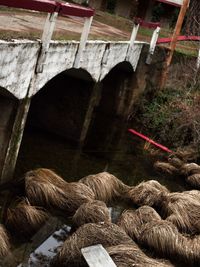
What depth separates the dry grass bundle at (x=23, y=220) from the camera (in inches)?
436

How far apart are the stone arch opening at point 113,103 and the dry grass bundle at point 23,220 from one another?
370 inches

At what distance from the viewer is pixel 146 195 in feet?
46.4

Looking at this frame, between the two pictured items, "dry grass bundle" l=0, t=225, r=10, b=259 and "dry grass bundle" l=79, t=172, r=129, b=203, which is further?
"dry grass bundle" l=79, t=172, r=129, b=203

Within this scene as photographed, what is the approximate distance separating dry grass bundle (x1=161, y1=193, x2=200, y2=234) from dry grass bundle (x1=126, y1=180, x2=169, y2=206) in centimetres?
25

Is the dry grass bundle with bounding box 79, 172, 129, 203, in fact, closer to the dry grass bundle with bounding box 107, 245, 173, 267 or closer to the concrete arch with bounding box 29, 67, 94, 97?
the concrete arch with bounding box 29, 67, 94, 97

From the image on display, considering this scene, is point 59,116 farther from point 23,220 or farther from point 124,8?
point 124,8

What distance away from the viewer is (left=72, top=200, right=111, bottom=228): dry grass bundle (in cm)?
1144

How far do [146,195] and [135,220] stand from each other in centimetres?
211

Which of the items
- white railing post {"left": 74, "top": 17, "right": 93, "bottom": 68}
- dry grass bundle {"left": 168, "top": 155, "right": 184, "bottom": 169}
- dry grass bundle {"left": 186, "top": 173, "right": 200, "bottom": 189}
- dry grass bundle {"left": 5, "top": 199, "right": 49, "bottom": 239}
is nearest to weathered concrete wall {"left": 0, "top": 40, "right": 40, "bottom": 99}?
white railing post {"left": 74, "top": 17, "right": 93, "bottom": 68}

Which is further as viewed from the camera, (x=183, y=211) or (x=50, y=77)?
(x=50, y=77)

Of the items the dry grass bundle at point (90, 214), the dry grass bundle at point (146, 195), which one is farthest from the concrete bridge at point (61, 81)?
the dry grass bundle at point (146, 195)

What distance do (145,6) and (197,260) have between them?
29.1 metres

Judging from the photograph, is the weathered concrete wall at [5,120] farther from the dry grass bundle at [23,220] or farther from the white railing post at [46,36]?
the dry grass bundle at [23,220]

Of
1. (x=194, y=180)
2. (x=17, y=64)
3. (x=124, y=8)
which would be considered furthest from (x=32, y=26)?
(x=124, y=8)
